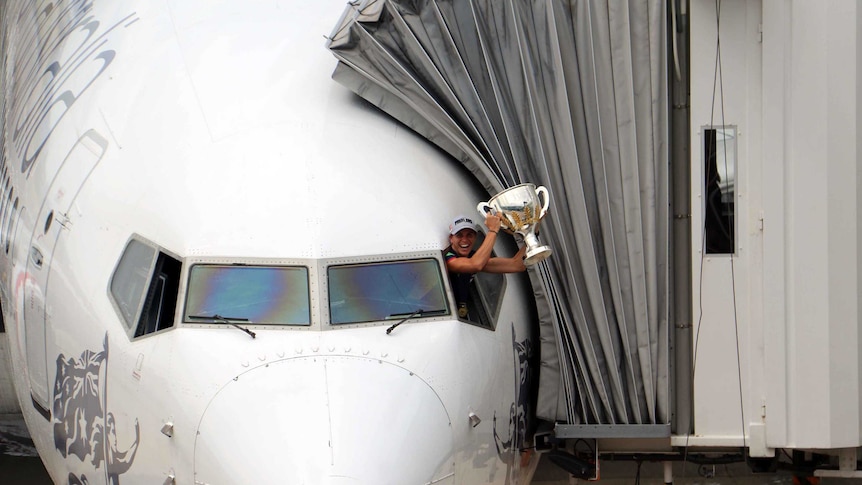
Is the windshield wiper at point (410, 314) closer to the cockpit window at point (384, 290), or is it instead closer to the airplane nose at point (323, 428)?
the cockpit window at point (384, 290)

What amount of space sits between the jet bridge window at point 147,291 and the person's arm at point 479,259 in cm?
194

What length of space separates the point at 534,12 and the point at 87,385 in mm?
4402

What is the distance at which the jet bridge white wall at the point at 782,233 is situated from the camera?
33.8 ft

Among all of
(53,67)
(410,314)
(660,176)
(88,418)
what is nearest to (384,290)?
(410,314)

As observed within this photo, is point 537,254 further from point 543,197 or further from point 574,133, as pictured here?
point 574,133

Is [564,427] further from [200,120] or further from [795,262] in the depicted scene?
[200,120]

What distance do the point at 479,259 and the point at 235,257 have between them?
1.76 meters

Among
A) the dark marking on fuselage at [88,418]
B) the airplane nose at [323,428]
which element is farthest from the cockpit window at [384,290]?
the dark marking on fuselage at [88,418]

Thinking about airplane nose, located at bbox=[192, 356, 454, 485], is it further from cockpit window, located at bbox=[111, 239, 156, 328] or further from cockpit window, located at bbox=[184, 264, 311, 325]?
cockpit window, located at bbox=[111, 239, 156, 328]

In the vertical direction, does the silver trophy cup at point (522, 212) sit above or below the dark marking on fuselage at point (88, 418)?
above

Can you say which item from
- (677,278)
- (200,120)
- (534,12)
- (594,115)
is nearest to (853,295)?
(677,278)

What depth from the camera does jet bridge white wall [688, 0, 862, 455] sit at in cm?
1030

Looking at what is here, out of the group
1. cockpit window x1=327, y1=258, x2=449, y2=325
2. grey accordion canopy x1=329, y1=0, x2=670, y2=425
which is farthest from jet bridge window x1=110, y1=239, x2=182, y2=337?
grey accordion canopy x1=329, y1=0, x2=670, y2=425

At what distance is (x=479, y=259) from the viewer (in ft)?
31.6
